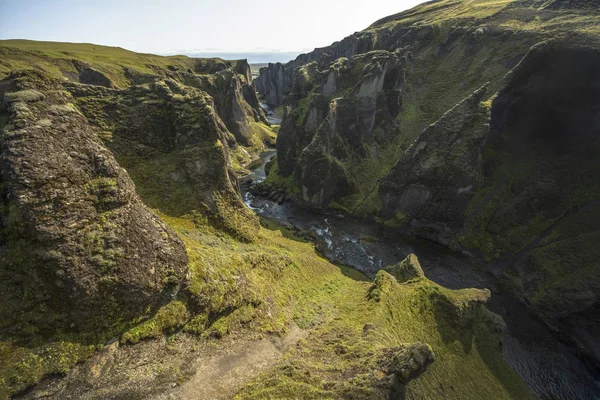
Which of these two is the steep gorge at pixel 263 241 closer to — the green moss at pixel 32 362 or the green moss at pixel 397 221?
the green moss at pixel 32 362

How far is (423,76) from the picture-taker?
77.4 m

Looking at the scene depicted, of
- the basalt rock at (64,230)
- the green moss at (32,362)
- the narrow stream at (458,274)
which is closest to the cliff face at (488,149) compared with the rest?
the narrow stream at (458,274)

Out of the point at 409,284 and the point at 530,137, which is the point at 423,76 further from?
the point at 409,284

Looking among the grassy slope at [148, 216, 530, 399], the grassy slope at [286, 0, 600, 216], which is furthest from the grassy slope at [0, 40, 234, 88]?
the grassy slope at [286, 0, 600, 216]

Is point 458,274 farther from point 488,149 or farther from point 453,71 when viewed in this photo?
point 453,71

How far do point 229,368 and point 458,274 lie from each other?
4072cm

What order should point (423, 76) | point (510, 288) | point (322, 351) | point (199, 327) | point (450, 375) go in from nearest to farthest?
1. point (199, 327)
2. point (322, 351)
3. point (450, 375)
4. point (510, 288)
5. point (423, 76)

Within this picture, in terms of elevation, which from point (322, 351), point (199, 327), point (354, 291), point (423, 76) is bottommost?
point (354, 291)

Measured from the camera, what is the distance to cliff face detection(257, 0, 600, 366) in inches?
1594

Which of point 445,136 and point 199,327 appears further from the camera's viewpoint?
point 445,136

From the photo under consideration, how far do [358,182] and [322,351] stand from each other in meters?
48.6

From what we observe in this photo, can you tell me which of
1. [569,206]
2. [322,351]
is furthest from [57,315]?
[569,206]

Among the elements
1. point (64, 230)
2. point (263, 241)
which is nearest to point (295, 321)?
point (263, 241)

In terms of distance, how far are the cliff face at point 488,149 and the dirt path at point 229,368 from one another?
3878cm
